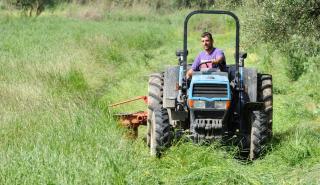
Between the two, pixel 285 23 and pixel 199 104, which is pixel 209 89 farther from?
pixel 285 23

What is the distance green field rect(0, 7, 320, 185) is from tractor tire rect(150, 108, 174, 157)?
0.53 feet

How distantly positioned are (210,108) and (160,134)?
0.68 meters

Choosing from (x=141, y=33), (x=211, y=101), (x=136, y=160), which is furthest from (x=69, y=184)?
(x=141, y=33)

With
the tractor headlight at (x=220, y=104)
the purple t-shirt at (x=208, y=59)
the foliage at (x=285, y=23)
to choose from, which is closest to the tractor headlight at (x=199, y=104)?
the tractor headlight at (x=220, y=104)

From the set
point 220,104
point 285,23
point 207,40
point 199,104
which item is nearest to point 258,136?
point 220,104

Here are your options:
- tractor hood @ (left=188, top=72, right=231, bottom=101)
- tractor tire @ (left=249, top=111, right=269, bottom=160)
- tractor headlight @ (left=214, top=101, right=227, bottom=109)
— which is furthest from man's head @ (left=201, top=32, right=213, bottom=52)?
tractor tire @ (left=249, top=111, right=269, bottom=160)

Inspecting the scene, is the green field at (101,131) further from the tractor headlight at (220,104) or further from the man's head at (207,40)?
the man's head at (207,40)

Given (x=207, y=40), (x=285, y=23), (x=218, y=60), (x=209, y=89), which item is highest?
(x=285, y=23)

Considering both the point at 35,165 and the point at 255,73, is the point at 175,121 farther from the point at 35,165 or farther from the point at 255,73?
the point at 35,165

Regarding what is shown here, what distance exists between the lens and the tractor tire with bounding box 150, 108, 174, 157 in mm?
7098

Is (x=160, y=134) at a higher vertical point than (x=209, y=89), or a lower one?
lower

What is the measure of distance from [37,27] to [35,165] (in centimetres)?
2164

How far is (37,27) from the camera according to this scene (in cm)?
2661

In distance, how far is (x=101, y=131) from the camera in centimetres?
743
